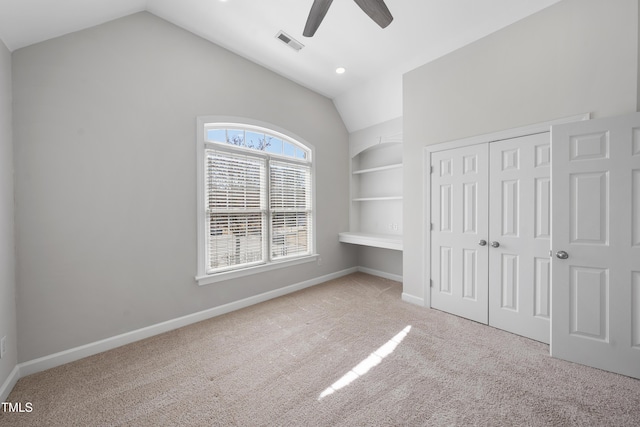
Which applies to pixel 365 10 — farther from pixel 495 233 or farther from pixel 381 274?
pixel 381 274

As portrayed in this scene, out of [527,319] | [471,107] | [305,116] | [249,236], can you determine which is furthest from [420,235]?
[305,116]

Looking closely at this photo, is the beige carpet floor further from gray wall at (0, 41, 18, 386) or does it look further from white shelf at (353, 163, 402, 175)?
white shelf at (353, 163, 402, 175)

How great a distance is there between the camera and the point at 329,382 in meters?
1.89

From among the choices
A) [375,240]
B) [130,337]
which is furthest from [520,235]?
[130,337]

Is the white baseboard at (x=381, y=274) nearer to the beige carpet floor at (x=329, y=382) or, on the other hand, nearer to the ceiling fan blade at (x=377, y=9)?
the beige carpet floor at (x=329, y=382)

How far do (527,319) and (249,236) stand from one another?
3331mm

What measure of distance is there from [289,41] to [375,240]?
309cm

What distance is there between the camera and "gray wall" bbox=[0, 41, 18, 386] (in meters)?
1.79

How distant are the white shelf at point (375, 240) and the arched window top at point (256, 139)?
158 centimetres

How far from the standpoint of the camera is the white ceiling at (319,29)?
1.96 meters

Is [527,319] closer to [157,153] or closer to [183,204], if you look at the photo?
[183,204]

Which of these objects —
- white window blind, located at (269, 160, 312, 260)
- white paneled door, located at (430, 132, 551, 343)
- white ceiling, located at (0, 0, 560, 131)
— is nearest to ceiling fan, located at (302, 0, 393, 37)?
white ceiling, located at (0, 0, 560, 131)

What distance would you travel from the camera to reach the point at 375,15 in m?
2.07

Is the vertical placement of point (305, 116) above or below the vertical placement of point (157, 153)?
above
